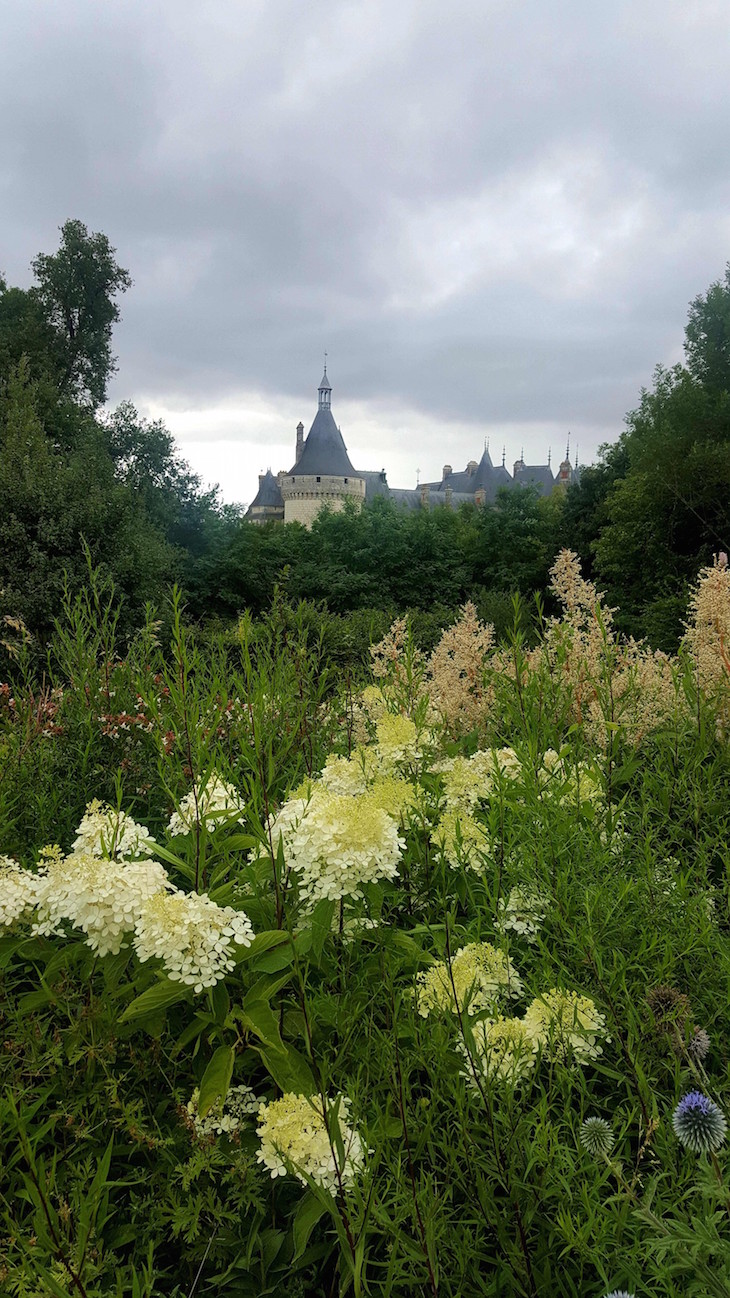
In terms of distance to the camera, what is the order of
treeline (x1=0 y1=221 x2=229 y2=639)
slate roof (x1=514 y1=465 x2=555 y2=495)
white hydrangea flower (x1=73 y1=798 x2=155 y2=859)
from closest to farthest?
white hydrangea flower (x1=73 y1=798 x2=155 y2=859) < treeline (x1=0 y1=221 x2=229 y2=639) < slate roof (x1=514 y1=465 x2=555 y2=495)

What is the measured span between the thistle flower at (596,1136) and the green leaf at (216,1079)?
60 cm

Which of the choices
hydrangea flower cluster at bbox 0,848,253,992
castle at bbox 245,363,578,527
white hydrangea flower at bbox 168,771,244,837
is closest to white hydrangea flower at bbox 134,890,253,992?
hydrangea flower cluster at bbox 0,848,253,992

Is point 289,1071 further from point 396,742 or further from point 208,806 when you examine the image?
point 396,742

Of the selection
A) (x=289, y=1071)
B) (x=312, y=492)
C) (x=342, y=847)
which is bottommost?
(x=289, y=1071)

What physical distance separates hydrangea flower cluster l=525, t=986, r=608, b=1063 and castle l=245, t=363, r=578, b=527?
57.5 metres

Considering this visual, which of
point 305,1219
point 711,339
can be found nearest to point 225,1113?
point 305,1219

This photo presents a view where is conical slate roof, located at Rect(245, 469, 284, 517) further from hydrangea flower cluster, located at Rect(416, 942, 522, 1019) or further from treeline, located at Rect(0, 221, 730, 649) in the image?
hydrangea flower cluster, located at Rect(416, 942, 522, 1019)

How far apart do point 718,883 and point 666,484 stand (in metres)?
25.7

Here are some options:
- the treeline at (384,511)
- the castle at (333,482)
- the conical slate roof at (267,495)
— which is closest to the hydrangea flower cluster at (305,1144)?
the treeline at (384,511)

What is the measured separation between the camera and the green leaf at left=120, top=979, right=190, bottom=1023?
4.92ft

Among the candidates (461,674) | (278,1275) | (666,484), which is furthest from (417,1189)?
(666,484)

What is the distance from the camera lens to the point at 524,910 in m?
1.87

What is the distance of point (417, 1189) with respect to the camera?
1259 millimetres

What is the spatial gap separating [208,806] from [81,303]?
1356 inches
